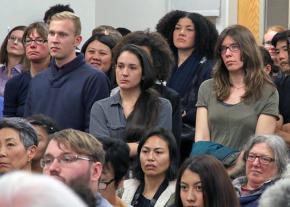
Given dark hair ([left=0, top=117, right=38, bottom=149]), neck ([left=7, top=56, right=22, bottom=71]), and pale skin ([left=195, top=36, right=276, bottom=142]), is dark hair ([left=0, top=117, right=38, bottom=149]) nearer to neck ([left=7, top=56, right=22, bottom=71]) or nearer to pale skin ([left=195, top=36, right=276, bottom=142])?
pale skin ([left=195, top=36, right=276, bottom=142])

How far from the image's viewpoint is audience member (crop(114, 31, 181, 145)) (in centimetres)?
648

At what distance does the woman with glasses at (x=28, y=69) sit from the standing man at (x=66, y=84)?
19.2 inches

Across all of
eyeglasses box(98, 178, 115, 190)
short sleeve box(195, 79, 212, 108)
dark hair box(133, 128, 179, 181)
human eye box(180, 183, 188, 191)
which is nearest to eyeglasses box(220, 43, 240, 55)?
short sleeve box(195, 79, 212, 108)

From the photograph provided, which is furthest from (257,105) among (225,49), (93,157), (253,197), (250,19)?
(250,19)

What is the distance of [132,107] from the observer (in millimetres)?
6191

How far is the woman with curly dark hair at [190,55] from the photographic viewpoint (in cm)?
715

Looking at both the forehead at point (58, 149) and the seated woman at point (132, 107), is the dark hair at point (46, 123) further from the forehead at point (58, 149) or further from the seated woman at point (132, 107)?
→ the forehead at point (58, 149)

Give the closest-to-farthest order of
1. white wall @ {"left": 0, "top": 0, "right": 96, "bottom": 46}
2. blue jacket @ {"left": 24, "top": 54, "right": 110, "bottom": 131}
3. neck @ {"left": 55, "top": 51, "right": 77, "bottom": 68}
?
1. blue jacket @ {"left": 24, "top": 54, "right": 110, "bottom": 131}
2. neck @ {"left": 55, "top": 51, "right": 77, "bottom": 68}
3. white wall @ {"left": 0, "top": 0, "right": 96, "bottom": 46}

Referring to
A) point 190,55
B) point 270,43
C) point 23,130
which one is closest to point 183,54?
point 190,55

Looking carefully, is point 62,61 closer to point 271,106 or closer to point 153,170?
point 153,170

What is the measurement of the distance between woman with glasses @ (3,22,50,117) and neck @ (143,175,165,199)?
1671 millimetres

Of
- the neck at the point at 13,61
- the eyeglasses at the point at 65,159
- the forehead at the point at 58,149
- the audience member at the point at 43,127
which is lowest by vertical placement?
the audience member at the point at 43,127

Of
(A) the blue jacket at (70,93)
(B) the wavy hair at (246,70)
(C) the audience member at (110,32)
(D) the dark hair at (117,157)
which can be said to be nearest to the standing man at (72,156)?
(D) the dark hair at (117,157)

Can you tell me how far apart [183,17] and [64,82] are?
1.57 m
